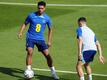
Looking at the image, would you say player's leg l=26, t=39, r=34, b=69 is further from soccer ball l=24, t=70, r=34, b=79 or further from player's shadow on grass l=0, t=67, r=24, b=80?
player's shadow on grass l=0, t=67, r=24, b=80

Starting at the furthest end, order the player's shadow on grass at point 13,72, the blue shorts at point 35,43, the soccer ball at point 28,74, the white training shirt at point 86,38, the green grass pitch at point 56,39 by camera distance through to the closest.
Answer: the green grass pitch at point 56,39
the player's shadow on grass at point 13,72
the blue shorts at point 35,43
the soccer ball at point 28,74
the white training shirt at point 86,38

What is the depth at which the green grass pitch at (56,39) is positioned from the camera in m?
18.1

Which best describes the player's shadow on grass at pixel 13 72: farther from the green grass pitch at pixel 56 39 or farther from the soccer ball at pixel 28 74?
the soccer ball at pixel 28 74

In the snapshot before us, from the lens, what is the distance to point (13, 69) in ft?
59.7

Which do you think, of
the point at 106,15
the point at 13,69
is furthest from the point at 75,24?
the point at 13,69

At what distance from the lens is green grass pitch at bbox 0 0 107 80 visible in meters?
18.1

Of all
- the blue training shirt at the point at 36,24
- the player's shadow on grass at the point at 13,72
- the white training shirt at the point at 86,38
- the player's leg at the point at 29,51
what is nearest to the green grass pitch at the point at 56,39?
the player's shadow on grass at the point at 13,72

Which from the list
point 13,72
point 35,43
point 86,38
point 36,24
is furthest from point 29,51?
point 86,38

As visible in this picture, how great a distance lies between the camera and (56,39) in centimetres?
2314

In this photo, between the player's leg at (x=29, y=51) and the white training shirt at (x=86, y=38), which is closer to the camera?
the white training shirt at (x=86, y=38)

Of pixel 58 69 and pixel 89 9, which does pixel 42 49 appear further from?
pixel 89 9

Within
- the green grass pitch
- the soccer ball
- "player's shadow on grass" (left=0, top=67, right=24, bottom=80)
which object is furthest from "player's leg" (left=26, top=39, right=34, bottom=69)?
"player's shadow on grass" (left=0, top=67, right=24, bottom=80)

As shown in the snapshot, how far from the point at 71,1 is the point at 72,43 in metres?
10.1

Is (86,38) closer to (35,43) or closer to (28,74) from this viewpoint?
(35,43)
